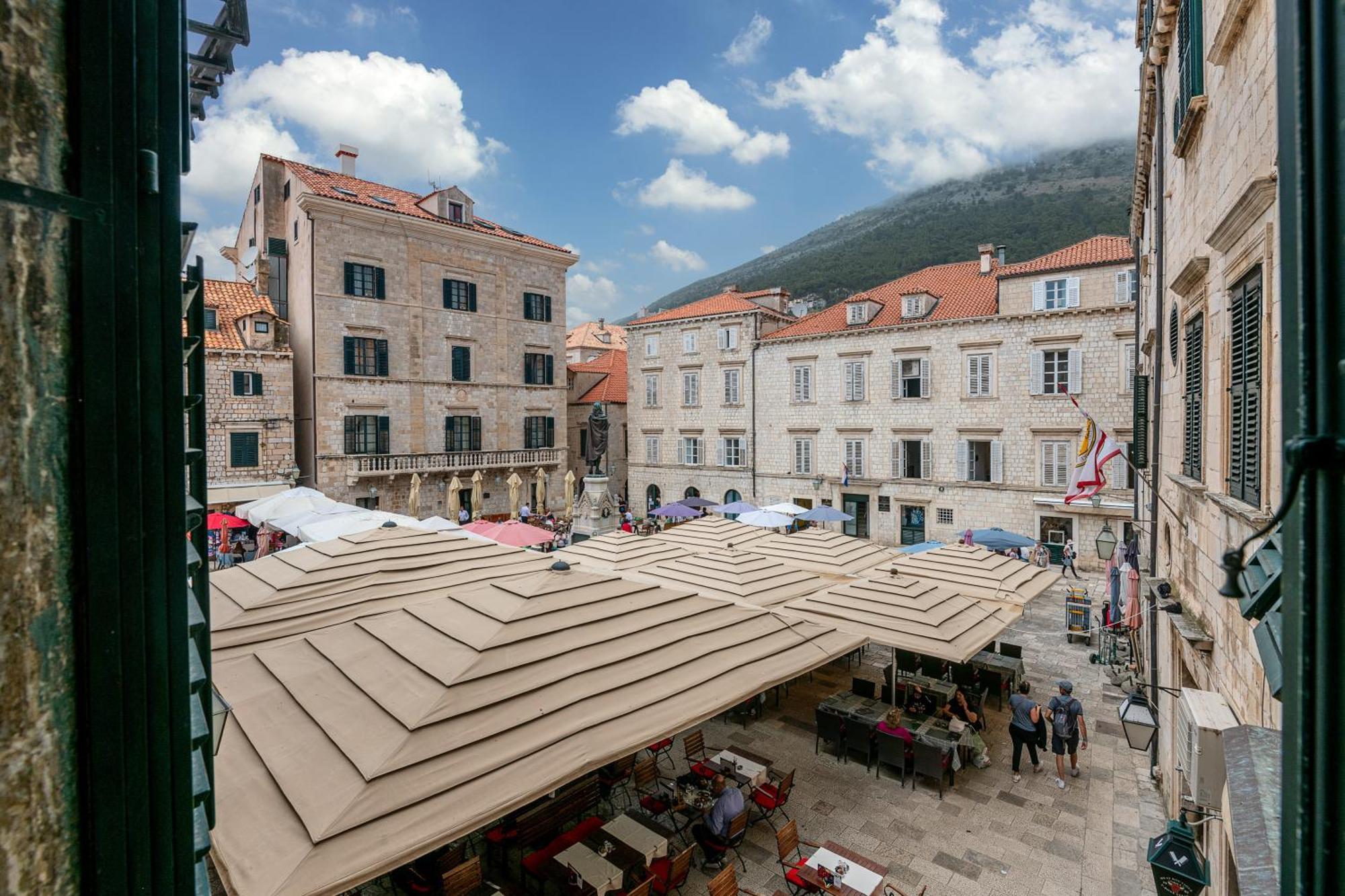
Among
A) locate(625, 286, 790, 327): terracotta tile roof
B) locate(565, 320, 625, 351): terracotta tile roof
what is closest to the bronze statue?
locate(625, 286, 790, 327): terracotta tile roof

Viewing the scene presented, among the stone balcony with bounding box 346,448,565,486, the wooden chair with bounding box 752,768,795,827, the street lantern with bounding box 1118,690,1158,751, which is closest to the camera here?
the street lantern with bounding box 1118,690,1158,751

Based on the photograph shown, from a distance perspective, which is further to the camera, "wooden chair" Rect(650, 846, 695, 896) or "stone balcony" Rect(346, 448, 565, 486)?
"stone balcony" Rect(346, 448, 565, 486)

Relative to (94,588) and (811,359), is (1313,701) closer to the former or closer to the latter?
(94,588)

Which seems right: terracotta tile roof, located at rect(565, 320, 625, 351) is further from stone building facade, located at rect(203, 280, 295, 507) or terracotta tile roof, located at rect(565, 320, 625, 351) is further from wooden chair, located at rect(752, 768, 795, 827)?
wooden chair, located at rect(752, 768, 795, 827)

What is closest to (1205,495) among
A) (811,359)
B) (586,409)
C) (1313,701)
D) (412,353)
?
(1313,701)

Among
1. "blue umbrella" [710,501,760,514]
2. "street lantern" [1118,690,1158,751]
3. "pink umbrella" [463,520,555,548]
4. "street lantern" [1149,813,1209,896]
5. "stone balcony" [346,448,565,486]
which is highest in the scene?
"stone balcony" [346,448,565,486]

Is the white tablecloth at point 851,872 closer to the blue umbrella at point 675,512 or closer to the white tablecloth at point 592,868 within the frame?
the white tablecloth at point 592,868

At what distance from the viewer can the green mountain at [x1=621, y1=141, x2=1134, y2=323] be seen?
71.5m

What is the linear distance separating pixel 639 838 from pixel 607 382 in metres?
35.5

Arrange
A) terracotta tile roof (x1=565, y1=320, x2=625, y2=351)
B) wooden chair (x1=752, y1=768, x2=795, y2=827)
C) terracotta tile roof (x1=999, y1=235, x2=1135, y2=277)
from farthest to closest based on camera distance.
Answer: terracotta tile roof (x1=565, y1=320, x2=625, y2=351) → terracotta tile roof (x1=999, y1=235, x2=1135, y2=277) → wooden chair (x1=752, y1=768, x2=795, y2=827)

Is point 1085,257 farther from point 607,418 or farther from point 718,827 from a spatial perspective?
point 718,827

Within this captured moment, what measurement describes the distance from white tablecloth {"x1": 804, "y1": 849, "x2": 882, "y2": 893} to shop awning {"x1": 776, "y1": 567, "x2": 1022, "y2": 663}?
8.31 ft

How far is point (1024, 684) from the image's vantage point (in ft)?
38.1

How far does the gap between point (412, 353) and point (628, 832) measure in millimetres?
26251
